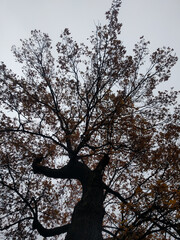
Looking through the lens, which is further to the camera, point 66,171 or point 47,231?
point 66,171

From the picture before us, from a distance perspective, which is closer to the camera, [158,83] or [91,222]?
[91,222]

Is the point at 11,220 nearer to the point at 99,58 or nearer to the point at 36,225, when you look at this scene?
the point at 36,225

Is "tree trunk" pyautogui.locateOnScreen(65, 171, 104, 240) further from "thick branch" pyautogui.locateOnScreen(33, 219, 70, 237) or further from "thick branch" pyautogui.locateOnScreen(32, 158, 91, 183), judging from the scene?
"thick branch" pyautogui.locateOnScreen(33, 219, 70, 237)

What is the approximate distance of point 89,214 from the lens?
5426 millimetres

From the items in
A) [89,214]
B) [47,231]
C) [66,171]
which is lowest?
[47,231]

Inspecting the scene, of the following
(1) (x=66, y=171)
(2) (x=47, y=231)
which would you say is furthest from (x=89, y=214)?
(1) (x=66, y=171)

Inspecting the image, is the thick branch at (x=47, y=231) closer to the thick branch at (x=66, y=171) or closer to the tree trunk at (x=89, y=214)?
the tree trunk at (x=89, y=214)

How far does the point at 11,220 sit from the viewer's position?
770 cm

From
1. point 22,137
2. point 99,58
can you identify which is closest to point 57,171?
point 22,137

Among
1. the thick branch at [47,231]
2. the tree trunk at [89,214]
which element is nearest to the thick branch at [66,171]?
the tree trunk at [89,214]

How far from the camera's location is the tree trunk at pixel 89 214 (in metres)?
5.04

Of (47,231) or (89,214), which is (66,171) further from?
(47,231)

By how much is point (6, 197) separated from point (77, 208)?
136 inches

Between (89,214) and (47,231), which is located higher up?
(89,214)
